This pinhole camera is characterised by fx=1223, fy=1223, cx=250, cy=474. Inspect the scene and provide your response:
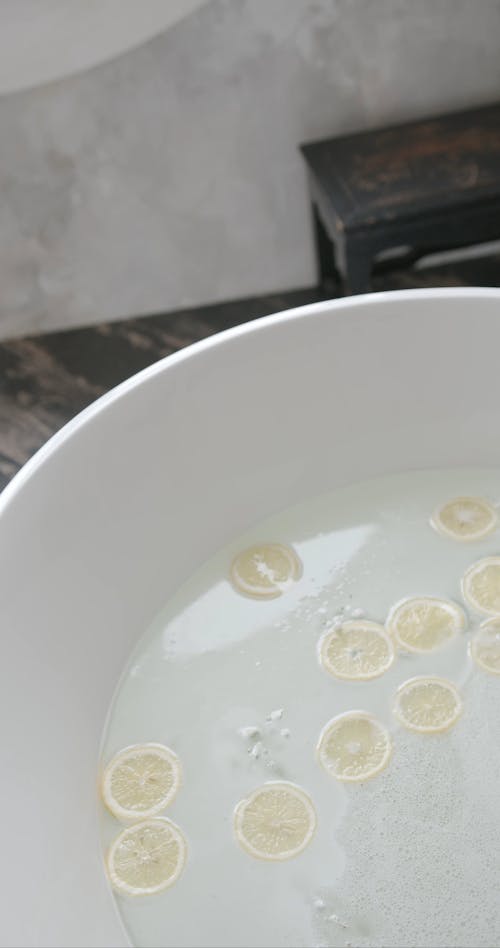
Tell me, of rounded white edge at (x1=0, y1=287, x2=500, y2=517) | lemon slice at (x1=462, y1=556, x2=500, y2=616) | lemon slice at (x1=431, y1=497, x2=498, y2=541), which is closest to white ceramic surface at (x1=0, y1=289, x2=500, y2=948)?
rounded white edge at (x1=0, y1=287, x2=500, y2=517)

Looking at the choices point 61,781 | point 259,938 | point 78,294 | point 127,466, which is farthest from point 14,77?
point 259,938

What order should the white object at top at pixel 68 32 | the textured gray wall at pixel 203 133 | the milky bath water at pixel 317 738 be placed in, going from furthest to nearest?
the textured gray wall at pixel 203 133, the white object at top at pixel 68 32, the milky bath water at pixel 317 738

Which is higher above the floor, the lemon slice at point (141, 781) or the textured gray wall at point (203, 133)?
the textured gray wall at point (203, 133)

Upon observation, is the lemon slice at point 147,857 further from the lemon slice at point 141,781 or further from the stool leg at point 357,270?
the stool leg at point 357,270

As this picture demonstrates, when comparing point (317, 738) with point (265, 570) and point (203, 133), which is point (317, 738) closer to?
point (265, 570)

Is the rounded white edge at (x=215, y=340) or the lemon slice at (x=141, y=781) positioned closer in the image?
the lemon slice at (x=141, y=781)

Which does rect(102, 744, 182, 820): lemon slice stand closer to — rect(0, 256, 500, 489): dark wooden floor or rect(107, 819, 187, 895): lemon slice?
rect(107, 819, 187, 895): lemon slice

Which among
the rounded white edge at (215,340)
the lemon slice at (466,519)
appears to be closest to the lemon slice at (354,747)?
the lemon slice at (466,519)

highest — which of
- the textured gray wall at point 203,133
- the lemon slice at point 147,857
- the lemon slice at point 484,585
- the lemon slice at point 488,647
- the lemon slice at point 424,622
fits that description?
→ the textured gray wall at point 203,133
